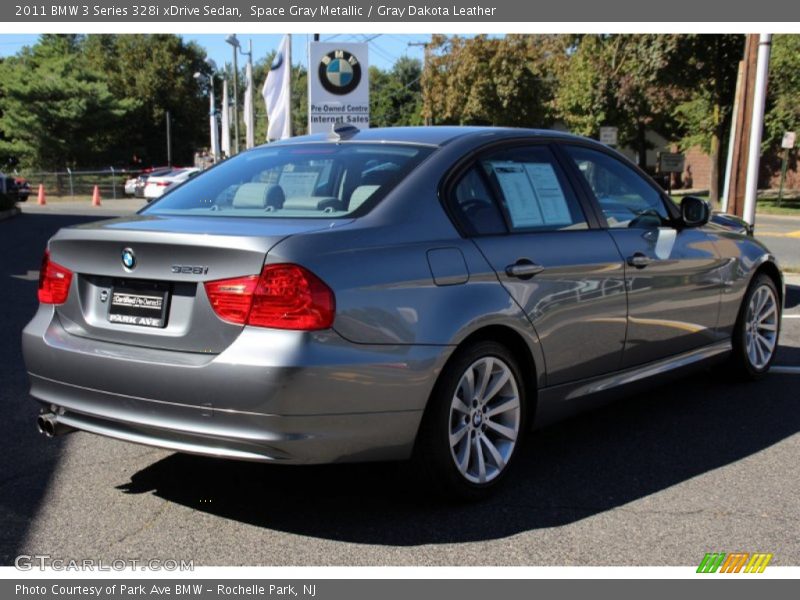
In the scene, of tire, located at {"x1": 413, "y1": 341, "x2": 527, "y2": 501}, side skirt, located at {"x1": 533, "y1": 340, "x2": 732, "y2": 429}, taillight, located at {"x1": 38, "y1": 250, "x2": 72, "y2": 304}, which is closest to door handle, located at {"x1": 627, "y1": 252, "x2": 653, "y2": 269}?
side skirt, located at {"x1": 533, "y1": 340, "x2": 732, "y2": 429}

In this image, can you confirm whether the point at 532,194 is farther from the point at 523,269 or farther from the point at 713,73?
the point at 713,73

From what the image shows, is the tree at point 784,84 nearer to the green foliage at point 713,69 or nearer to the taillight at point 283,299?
the green foliage at point 713,69

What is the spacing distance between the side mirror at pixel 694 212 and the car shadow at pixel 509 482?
1212 mm

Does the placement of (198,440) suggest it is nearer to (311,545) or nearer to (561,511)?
(311,545)

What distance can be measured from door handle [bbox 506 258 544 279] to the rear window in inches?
26.3

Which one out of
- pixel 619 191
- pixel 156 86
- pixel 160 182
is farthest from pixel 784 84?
pixel 156 86

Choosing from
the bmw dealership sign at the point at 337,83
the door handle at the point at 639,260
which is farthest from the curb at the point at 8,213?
the door handle at the point at 639,260

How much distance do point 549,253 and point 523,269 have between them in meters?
0.27

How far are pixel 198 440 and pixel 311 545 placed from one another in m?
0.64

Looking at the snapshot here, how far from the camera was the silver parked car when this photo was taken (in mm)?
3457

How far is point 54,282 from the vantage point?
4.08 m

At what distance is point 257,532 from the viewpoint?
3779mm

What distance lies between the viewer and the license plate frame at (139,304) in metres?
3.65

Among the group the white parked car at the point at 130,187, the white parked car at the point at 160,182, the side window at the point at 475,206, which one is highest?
the side window at the point at 475,206
